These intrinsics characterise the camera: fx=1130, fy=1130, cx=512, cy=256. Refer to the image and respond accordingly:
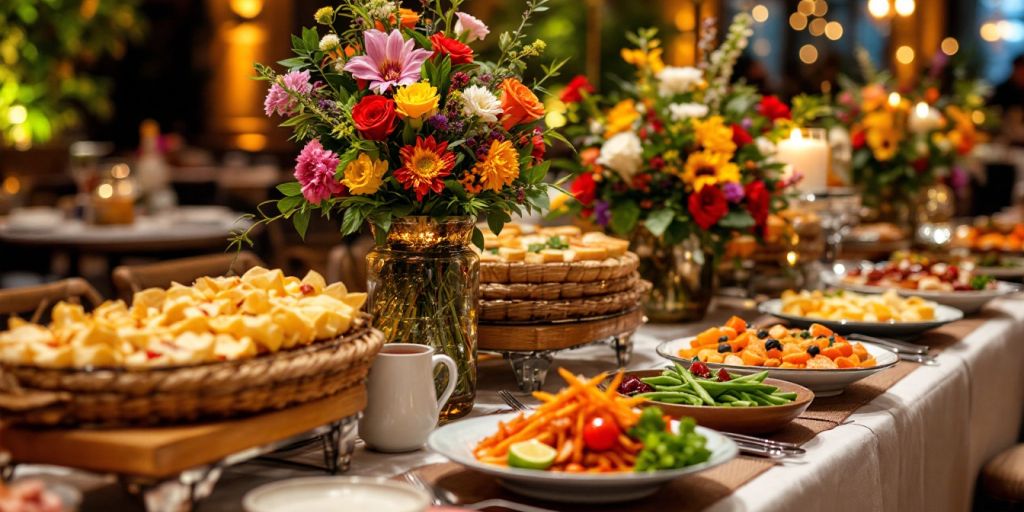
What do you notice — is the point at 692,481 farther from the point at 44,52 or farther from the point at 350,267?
the point at 44,52

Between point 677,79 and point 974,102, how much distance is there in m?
2.52

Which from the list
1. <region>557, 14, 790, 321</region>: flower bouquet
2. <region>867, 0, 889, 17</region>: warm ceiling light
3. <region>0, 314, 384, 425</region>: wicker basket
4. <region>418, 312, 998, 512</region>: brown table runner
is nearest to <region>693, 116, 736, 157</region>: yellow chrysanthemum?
<region>557, 14, 790, 321</region>: flower bouquet

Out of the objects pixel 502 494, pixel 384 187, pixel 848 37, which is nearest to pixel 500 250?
pixel 384 187

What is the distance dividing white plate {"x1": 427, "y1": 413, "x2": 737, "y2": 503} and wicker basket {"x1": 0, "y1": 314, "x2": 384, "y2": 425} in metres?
0.22

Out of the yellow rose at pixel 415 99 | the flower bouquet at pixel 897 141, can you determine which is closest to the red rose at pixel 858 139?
the flower bouquet at pixel 897 141

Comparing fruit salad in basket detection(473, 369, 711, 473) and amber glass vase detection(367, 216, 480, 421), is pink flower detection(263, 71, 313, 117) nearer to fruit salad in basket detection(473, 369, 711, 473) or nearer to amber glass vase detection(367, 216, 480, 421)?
amber glass vase detection(367, 216, 480, 421)

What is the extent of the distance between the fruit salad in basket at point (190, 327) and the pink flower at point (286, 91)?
0.26 meters

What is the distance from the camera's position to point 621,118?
103 inches

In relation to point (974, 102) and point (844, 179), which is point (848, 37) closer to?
point (974, 102)

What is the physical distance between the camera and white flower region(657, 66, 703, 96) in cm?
264

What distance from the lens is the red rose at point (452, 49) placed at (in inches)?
64.9

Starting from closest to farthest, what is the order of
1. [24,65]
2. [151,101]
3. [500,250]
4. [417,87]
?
[417,87], [500,250], [24,65], [151,101]

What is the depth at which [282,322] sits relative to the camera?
4.29ft

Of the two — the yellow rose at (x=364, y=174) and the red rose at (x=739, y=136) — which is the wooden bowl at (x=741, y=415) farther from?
the red rose at (x=739, y=136)
